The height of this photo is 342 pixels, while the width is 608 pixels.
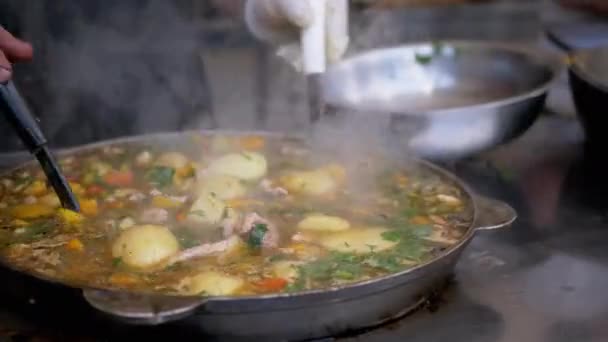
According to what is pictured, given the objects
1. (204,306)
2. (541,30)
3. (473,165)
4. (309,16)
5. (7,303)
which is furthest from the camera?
(541,30)

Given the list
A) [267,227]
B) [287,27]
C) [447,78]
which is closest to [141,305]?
[267,227]

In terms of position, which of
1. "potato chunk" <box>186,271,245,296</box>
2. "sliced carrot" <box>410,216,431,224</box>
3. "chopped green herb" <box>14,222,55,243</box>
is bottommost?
"sliced carrot" <box>410,216,431,224</box>

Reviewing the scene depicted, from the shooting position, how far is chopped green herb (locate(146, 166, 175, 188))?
1.97 m

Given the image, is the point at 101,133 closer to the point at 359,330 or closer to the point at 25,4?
the point at 25,4

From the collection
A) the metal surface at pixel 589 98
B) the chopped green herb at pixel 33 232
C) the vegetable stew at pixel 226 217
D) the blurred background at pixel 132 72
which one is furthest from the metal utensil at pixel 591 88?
the chopped green herb at pixel 33 232

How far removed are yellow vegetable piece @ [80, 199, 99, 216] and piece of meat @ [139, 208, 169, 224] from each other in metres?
0.12

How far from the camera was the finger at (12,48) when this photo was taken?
1671mm

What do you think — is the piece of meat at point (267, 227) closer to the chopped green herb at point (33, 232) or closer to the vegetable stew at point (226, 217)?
the vegetable stew at point (226, 217)

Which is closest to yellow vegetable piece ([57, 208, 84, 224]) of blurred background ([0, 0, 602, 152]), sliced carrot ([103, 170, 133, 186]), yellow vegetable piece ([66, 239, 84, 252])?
yellow vegetable piece ([66, 239, 84, 252])

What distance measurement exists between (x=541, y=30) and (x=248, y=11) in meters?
2.57

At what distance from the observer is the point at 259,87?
133 inches

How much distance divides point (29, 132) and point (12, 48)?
21cm

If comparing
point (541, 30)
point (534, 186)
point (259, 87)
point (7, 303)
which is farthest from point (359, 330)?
point (541, 30)

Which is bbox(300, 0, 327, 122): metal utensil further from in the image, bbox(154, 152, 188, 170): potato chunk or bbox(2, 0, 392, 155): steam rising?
bbox(2, 0, 392, 155): steam rising
